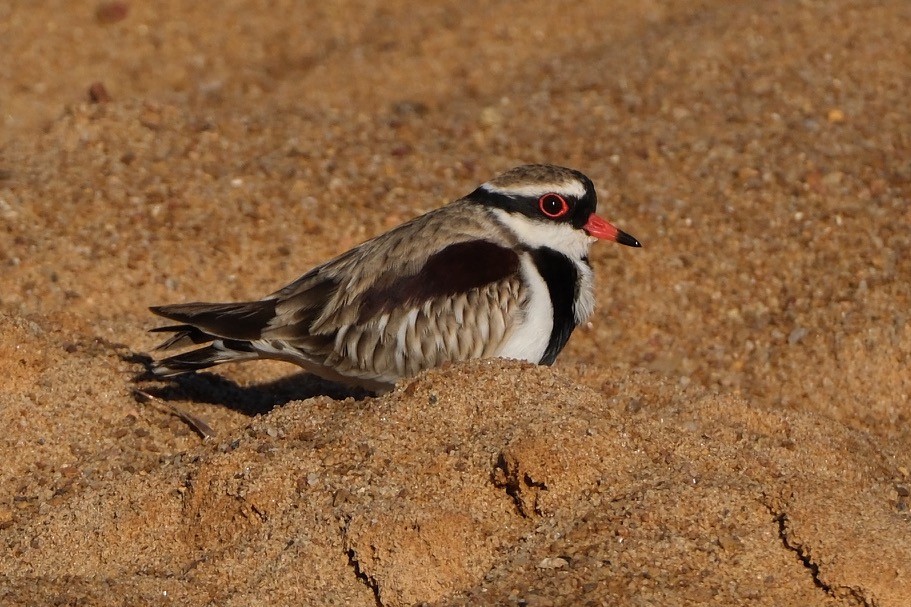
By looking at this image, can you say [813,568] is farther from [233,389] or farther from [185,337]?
[233,389]

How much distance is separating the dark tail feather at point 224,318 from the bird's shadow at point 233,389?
0.34 m

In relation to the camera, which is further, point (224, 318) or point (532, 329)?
point (224, 318)

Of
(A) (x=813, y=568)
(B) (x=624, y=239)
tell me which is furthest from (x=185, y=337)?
(A) (x=813, y=568)

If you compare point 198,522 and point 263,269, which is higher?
point 198,522

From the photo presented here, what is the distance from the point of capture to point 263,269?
823 centimetres

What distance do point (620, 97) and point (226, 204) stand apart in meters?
3.23

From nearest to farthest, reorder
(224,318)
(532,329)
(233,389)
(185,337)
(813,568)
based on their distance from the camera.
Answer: (813,568)
(532,329)
(224,318)
(185,337)
(233,389)

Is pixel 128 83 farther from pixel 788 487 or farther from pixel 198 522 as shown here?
pixel 788 487

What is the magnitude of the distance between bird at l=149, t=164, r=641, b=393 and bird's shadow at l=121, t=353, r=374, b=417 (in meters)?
0.29

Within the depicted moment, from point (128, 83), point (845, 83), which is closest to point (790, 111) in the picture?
point (845, 83)

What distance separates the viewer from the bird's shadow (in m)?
6.51

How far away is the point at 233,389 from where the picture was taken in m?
6.92

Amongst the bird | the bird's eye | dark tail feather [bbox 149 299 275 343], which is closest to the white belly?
the bird

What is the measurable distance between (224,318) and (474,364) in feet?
4.38
